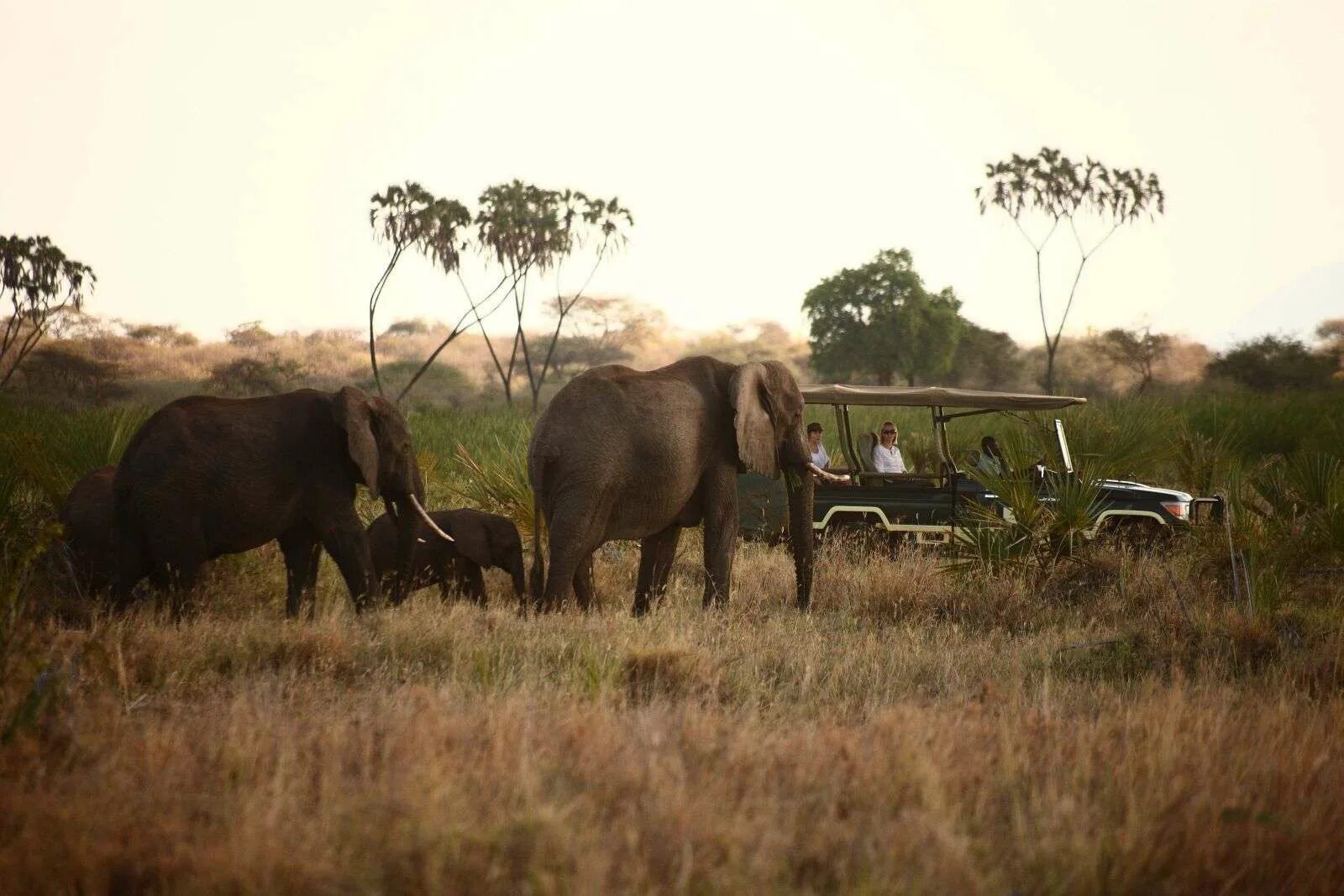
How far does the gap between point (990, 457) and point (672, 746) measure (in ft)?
26.4

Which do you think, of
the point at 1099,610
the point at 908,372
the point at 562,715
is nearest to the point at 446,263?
the point at 908,372

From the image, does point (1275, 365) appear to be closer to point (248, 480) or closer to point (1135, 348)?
point (1135, 348)

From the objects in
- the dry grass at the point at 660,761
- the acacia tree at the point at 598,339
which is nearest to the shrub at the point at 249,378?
the acacia tree at the point at 598,339

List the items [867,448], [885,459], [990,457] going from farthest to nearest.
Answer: [867,448], [885,459], [990,457]

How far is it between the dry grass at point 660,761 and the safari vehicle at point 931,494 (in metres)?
3.88

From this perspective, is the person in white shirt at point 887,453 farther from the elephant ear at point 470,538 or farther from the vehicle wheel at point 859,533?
the elephant ear at point 470,538

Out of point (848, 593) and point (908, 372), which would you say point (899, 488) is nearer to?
point (848, 593)

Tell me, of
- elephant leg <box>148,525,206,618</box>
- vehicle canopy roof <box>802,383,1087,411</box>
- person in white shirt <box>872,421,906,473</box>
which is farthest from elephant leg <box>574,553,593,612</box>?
person in white shirt <box>872,421,906,473</box>

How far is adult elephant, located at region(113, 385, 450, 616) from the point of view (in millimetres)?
8469

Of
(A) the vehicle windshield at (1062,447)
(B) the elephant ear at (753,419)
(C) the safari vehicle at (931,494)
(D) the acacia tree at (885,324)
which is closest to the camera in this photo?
(B) the elephant ear at (753,419)

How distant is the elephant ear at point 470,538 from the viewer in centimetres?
1066

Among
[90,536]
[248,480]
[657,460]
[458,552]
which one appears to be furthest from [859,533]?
[90,536]

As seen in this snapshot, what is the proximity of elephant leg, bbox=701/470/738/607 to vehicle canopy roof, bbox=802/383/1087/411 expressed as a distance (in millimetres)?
2440

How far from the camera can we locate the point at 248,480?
28.1ft
